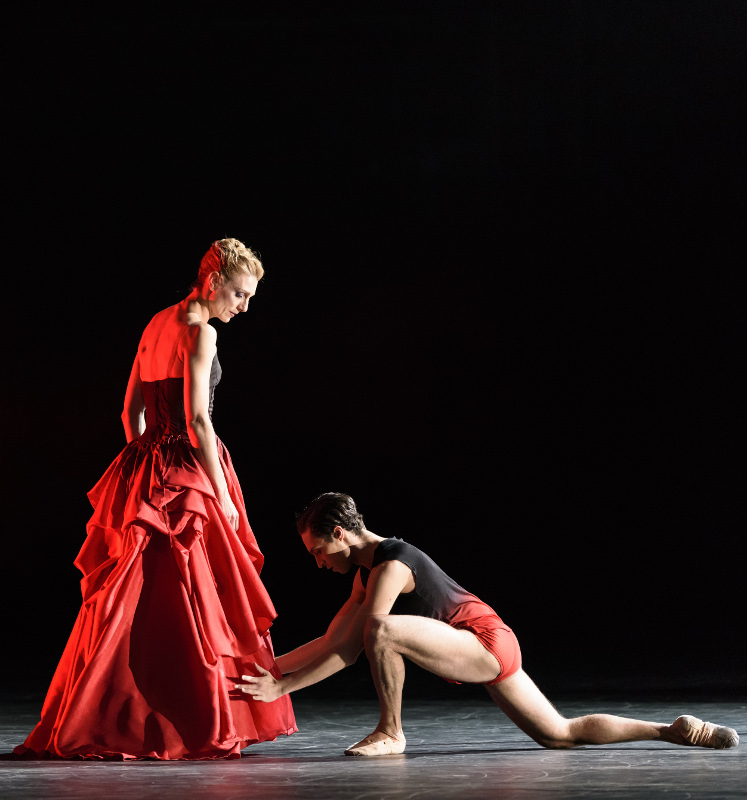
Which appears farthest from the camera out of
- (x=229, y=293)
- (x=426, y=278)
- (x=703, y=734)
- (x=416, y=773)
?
(x=426, y=278)

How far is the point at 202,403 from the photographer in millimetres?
2771

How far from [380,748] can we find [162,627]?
57 centimetres

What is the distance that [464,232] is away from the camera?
5.88 m

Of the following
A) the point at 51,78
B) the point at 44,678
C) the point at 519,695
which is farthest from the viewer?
the point at 51,78

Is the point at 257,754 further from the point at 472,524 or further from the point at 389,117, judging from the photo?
the point at 389,117

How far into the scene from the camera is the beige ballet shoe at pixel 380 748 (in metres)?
2.65

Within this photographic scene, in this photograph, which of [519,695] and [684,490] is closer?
[519,695]

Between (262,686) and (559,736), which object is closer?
(262,686)

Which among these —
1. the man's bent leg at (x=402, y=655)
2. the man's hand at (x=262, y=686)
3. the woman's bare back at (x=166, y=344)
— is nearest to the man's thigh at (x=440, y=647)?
the man's bent leg at (x=402, y=655)

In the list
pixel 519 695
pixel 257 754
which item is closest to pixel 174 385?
pixel 257 754

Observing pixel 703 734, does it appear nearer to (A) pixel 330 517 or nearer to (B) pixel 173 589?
(A) pixel 330 517

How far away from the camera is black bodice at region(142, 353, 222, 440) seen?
9.33 feet

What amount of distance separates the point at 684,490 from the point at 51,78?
3742 mm

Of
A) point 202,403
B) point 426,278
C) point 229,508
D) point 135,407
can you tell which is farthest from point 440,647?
point 426,278
